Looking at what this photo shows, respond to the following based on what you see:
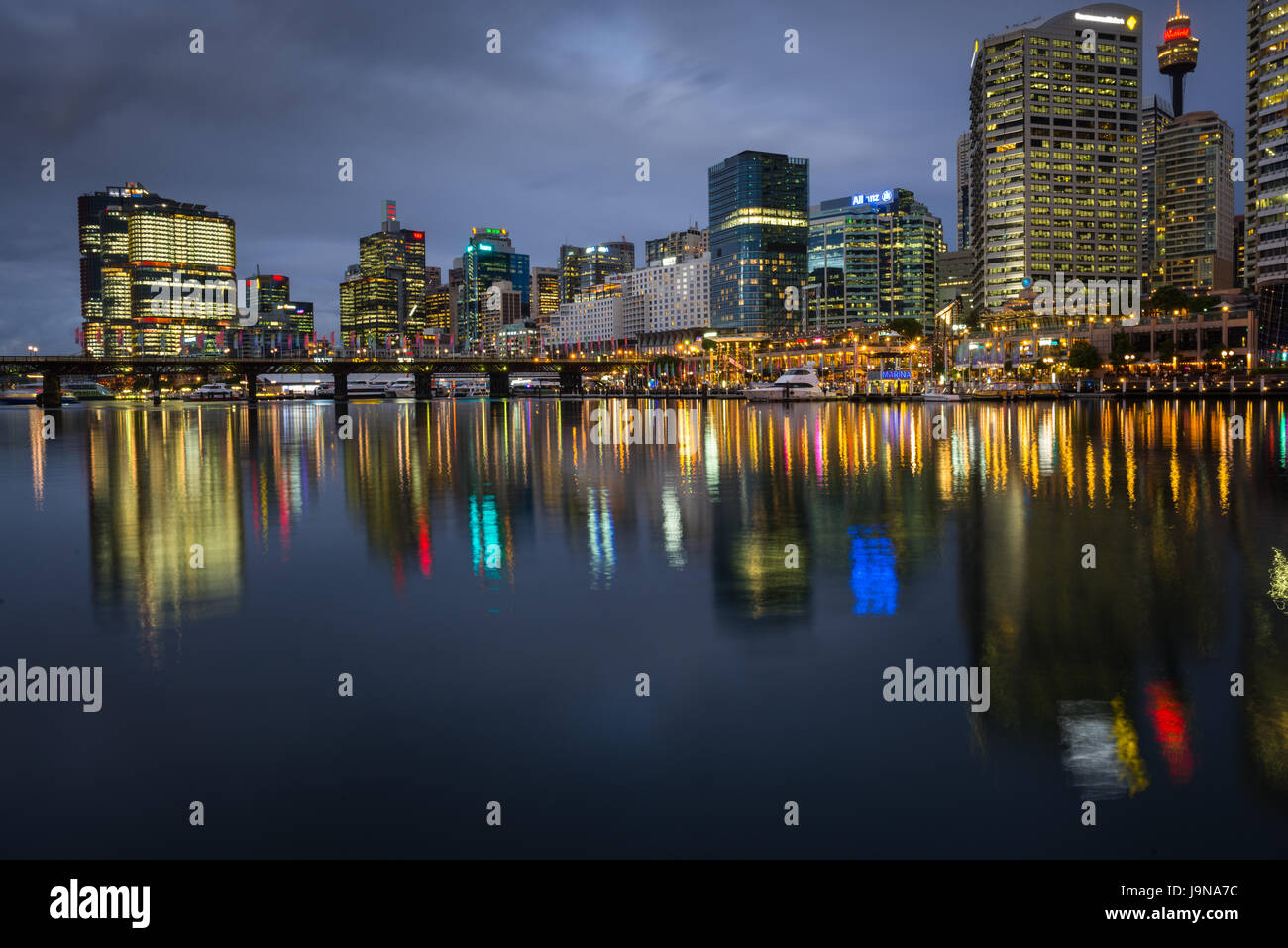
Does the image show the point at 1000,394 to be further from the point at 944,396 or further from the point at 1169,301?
the point at 1169,301

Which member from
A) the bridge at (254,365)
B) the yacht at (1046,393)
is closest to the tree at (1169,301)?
the yacht at (1046,393)

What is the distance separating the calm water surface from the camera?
7.33 metres

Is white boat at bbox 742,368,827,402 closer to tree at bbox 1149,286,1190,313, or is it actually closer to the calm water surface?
tree at bbox 1149,286,1190,313

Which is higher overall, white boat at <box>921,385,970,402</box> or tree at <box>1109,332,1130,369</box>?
tree at <box>1109,332,1130,369</box>

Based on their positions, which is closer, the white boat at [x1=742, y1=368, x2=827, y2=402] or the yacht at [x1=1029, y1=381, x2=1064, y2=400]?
the yacht at [x1=1029, y1=381, x2=1064, y2=400]

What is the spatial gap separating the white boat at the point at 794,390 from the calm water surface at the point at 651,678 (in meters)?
119

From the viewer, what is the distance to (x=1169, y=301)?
174 m

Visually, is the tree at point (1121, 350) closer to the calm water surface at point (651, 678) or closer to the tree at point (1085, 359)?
the tree at point (1085, 359)

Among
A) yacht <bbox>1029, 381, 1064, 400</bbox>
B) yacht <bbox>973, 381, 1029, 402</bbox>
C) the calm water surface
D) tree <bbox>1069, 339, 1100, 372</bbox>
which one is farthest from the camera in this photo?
tree <bbox>1069, 339, 1100, 372</bbox>

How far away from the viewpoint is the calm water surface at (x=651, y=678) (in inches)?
289

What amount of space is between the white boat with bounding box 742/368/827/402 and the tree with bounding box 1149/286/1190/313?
252 feet

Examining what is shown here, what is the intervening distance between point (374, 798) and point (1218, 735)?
795cm

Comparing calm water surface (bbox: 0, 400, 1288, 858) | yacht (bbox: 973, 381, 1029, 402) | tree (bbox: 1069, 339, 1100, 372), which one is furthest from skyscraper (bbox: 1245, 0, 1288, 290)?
calm water surface (bbox: 0, 400, 1288, 858)
